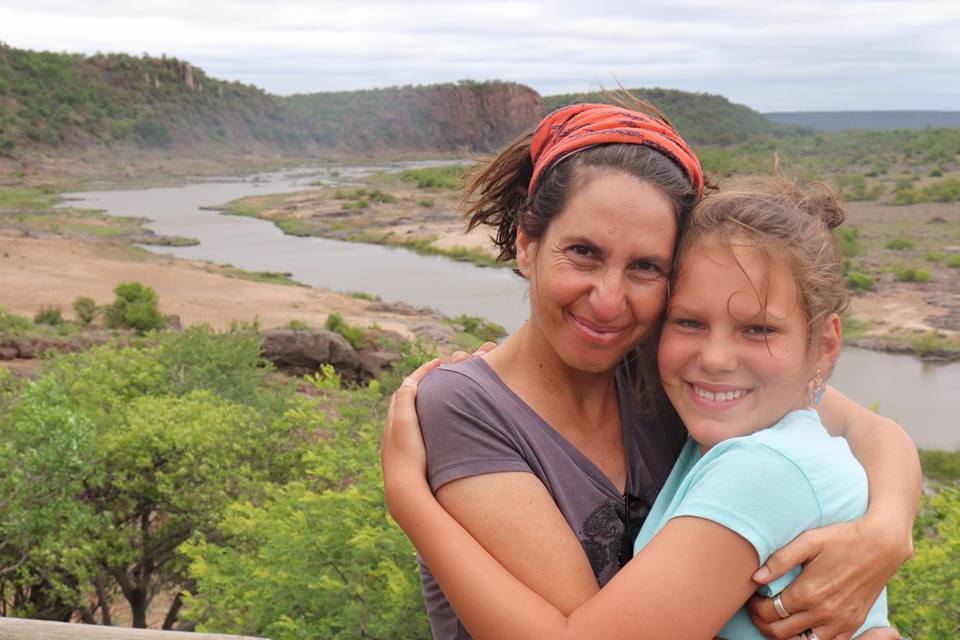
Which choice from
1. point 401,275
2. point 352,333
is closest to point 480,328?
point 352,333

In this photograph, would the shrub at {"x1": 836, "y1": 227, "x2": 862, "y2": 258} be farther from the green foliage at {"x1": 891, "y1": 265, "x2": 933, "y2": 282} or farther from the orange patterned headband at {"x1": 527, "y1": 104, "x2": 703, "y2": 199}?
the orange patterned headband at {"x1": 527, "y1": 104, "x2": 703, "y2": 199}

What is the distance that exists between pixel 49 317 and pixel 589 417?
21.2 m

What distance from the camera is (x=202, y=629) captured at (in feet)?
18.2

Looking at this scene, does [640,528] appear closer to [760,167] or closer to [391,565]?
[760,167]

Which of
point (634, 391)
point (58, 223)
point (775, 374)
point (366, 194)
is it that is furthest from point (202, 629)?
point (366, 194)

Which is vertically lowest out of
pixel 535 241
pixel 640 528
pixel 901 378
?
pixel 901 378

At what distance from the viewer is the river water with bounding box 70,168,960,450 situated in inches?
681

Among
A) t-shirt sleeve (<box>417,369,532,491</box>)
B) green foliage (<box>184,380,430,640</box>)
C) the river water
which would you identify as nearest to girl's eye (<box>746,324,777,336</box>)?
t-shirt sleeve (<box>417,369,532,491</box>)

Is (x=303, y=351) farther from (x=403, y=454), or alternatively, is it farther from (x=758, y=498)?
(x=758, y=498)

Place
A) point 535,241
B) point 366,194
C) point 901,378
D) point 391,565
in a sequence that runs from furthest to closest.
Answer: point 366,194
point 901,378
point 391,565
point 535,241

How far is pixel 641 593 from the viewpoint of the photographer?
1384 mm

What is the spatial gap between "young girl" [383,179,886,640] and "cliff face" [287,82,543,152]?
100336 millimetres

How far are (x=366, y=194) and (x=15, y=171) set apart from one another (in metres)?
24.9

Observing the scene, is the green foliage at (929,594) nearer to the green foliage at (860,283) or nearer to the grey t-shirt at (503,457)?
the grey t-shirt at (503,457)
